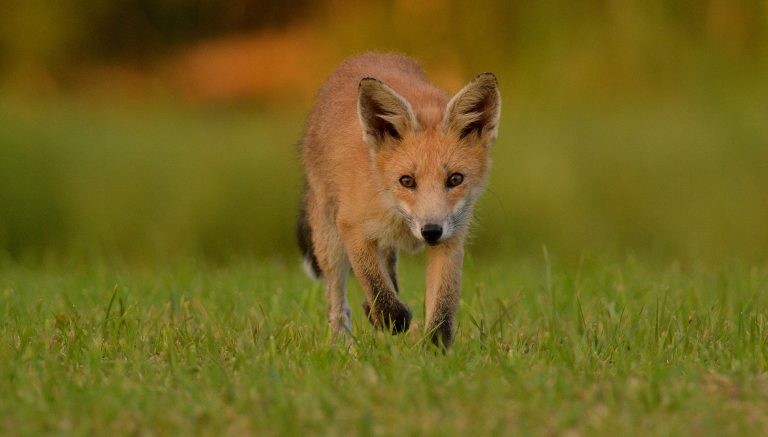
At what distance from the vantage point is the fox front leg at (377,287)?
19.0 feet

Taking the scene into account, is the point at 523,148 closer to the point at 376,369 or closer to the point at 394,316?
the point at 394,316

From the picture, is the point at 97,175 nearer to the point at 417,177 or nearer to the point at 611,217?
the point at 611,217

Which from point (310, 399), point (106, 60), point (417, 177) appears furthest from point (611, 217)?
point (106, 60)

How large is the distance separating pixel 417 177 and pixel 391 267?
3.94ft

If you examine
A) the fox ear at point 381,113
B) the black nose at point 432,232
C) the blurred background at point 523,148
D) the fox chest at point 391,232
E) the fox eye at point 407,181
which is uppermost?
the fox ear at point 381,113

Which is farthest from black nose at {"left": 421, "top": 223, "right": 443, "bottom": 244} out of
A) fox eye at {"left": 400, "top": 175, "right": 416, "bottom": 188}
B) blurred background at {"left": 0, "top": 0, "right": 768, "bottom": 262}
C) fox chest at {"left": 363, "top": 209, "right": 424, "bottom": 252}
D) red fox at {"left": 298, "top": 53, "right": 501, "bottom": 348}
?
blurred background at {"left": 0, "top": 0, "right": 768, "bottom": 262}

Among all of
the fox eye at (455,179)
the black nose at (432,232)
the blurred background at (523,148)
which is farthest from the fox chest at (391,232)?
the blurred background at (523,148)

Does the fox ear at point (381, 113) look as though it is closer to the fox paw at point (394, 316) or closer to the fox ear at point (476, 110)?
the fox ear at point (476, 110)

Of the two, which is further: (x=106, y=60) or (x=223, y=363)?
(x=106, y=60)

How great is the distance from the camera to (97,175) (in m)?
13.1

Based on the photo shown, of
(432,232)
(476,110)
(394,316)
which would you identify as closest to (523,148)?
(476,110)

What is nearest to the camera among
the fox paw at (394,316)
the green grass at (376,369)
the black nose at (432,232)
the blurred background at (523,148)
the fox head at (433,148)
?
the green grass at (376,369)

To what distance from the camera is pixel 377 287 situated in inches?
230

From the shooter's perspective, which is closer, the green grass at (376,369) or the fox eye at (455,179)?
the green grass at (376,369)
